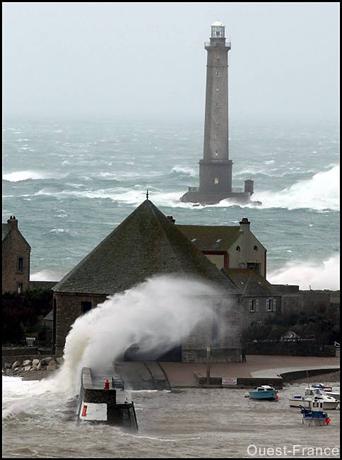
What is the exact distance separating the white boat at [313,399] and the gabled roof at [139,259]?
8.89 m

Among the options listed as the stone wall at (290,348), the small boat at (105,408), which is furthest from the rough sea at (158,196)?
the small boat at (105,408)

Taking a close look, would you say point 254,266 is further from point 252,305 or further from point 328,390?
point 328,390

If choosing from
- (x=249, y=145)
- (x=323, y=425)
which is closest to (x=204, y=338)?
(x=323, y=425)

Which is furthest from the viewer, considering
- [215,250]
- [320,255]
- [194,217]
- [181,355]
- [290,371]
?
[194,217]

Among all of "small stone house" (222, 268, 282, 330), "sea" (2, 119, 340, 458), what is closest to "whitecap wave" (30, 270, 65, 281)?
"sea" (2, 119, 340, 458)

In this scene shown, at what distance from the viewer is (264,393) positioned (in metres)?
45.8

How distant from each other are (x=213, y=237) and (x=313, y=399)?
20.4 meters

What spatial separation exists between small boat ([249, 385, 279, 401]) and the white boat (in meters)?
0.43

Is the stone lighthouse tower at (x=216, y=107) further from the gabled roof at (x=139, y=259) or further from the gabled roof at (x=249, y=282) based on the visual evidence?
the gabled roof at (x=139, y=259)

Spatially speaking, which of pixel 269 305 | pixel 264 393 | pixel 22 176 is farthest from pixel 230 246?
pixel 22 176

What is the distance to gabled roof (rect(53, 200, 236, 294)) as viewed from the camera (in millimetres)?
53781

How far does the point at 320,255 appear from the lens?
106438 millimetres

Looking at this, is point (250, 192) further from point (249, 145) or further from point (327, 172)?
point (249, 145)

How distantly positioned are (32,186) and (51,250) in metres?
40.5
